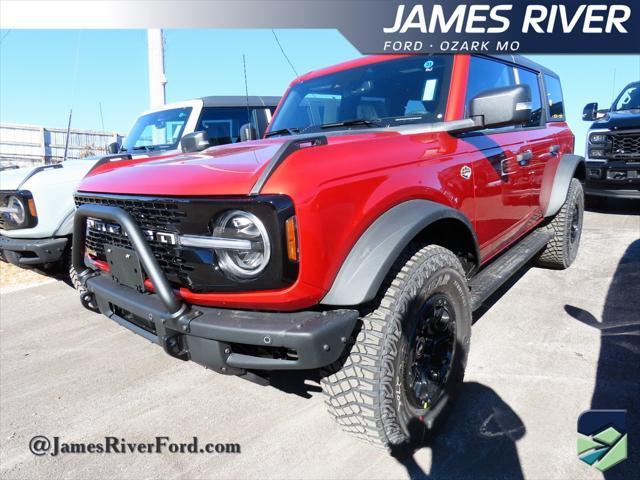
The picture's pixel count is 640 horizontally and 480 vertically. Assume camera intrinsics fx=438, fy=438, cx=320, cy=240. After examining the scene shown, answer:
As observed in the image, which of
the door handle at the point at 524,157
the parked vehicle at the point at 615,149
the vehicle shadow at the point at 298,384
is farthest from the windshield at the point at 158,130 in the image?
the parked vehicle at the point at 615,149

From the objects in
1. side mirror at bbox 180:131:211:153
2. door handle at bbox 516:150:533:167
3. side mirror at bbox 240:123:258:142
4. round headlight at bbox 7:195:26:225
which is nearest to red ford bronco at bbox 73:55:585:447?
door handle at bbox 516:150:533:167

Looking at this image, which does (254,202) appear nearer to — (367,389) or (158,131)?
(367,389)

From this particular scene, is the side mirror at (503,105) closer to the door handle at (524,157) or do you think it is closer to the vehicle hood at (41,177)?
the door handle at (524,157)

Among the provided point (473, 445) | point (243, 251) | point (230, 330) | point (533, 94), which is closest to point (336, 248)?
point (243, 251)

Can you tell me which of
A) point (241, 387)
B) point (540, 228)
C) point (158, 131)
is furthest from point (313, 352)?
point (158, 131)

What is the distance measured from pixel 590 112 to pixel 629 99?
2.38 feet

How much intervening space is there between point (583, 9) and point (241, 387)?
13.3 ft

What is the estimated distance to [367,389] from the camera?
1.73 m

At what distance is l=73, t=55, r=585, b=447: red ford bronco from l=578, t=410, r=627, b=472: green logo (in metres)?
0.59

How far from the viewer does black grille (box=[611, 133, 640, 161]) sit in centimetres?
652

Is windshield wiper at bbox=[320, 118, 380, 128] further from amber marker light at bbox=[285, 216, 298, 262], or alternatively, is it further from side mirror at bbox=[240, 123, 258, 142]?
amber marker light at bbox=[285, 216, 298, 262]

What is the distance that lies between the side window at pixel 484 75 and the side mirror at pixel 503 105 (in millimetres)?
354

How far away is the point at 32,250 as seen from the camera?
367 cm

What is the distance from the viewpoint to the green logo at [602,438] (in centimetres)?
187
